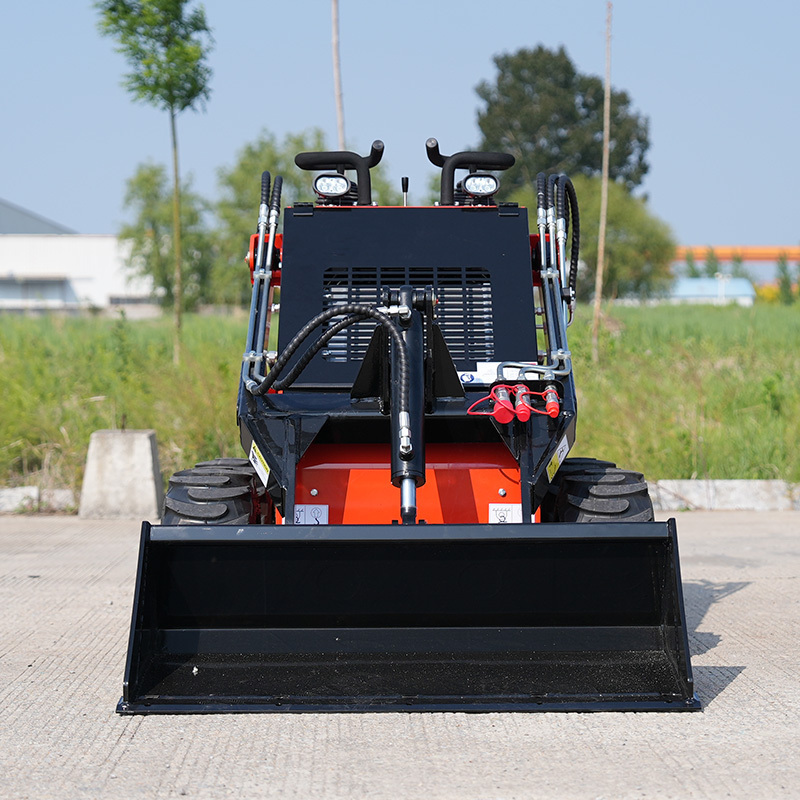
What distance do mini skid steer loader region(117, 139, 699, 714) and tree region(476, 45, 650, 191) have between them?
58.5m

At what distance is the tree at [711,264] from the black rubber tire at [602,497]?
7697 cm

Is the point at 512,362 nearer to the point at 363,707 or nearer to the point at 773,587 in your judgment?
the point at 363,707

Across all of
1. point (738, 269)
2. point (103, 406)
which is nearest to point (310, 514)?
point (103, 406)

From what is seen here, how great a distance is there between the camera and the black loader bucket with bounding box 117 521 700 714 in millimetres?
4492

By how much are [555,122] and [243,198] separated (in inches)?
896

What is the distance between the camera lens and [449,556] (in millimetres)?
4625

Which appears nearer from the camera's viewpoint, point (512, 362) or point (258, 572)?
point (258, 572)

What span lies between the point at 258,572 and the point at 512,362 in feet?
5.64

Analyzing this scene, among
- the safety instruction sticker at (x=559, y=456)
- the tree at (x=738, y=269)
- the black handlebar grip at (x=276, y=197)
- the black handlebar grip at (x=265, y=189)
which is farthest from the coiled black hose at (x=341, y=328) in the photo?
the tree at (x=738, y=269)

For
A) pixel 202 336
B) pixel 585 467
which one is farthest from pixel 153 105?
pixel 585 467

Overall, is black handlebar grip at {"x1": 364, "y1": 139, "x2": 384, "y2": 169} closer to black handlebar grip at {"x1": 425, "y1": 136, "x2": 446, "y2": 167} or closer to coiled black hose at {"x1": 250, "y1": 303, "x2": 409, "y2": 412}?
black handlebar grip at {"x1": 425, "y1": 136, "x2": 446, "y2": 167}

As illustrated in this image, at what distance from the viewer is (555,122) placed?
2566 inches

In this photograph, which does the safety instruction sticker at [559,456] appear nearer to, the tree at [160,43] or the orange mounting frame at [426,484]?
the orange mounting frame at [426,484]

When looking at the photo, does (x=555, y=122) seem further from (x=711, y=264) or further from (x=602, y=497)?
(x=602, y=497)
